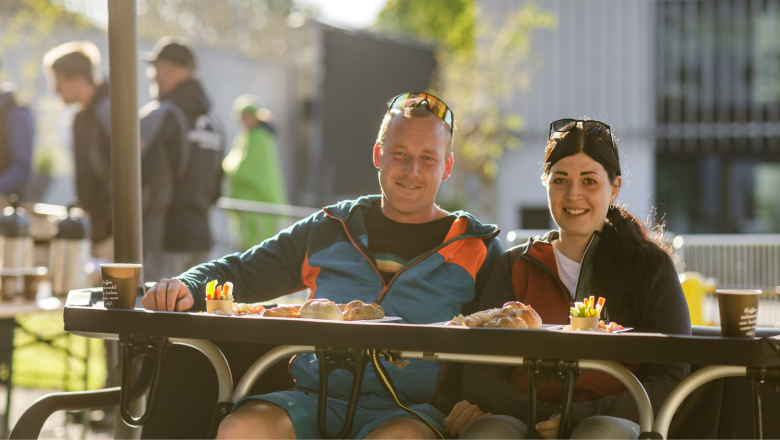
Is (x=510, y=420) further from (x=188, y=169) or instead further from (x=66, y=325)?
(x=188, y=169)

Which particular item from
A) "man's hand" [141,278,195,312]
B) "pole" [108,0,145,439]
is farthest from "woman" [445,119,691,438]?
"pole" [108,0,145,439]

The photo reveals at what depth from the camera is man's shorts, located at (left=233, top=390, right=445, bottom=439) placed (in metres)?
2.10

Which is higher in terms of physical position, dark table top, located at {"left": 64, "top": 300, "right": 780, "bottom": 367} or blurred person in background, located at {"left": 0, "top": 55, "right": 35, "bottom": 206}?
blurred person in background, located at {"left": 0, "top": 55, "right": 35, "bottom": 206}

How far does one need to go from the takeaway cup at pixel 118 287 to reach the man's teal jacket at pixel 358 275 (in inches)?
12.5

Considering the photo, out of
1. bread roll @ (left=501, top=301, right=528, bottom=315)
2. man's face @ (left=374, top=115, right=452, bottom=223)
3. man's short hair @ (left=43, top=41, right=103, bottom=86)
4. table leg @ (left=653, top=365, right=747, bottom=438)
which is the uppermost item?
man's short hair @ (left=43, top=41, right=103, bottom=86)

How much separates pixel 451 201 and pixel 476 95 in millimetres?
4246

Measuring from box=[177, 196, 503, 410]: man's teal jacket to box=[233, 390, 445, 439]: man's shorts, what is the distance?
0.15 feet

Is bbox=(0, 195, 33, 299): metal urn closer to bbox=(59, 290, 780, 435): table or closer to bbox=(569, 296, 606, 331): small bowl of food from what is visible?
bbox=(59, 290, 780, 435): table

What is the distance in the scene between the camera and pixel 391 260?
253 cm

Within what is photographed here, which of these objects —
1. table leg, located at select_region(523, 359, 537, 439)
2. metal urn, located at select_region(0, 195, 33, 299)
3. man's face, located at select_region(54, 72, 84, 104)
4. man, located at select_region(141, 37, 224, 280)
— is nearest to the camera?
table leg, located at select_region(523, 359, 537, 439)

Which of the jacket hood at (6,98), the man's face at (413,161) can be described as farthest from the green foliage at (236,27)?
the man's face at (413,161)

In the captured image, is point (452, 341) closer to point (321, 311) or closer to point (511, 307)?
point (511, 307)

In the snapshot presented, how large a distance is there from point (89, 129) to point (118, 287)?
121 inches

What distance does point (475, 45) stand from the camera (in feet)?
63.5
